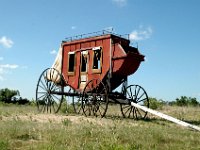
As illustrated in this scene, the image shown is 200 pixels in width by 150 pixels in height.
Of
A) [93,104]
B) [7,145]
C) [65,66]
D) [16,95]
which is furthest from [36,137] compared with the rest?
[16,95]

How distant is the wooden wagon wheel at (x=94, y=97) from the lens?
20.5 m

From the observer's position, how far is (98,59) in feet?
70.4

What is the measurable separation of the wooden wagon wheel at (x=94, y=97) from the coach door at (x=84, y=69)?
62 cm

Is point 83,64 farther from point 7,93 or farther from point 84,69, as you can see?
point 7,93

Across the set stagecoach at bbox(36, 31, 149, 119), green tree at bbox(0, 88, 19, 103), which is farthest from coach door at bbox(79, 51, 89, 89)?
green tree at bbox(0, 88, 19, 103)

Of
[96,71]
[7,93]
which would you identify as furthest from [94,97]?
Result: [7,93]

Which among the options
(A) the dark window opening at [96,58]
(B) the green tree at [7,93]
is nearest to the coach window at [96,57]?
(A) the dark window opening at [96,58]

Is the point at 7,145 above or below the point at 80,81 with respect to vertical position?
below

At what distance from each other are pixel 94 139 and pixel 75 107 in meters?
14.6

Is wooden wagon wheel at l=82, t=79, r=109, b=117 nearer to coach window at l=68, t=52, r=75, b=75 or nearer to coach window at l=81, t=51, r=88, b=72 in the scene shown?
coach window at l=81, t=51, r=88, b=72

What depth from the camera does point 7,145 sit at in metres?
8.97

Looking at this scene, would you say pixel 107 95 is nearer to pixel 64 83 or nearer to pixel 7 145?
pixel 64 83

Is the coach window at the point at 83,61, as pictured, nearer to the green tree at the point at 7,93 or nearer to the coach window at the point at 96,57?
the coach window at the point at 96,57

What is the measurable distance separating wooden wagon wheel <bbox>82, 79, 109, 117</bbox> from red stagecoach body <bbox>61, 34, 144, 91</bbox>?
42cm
